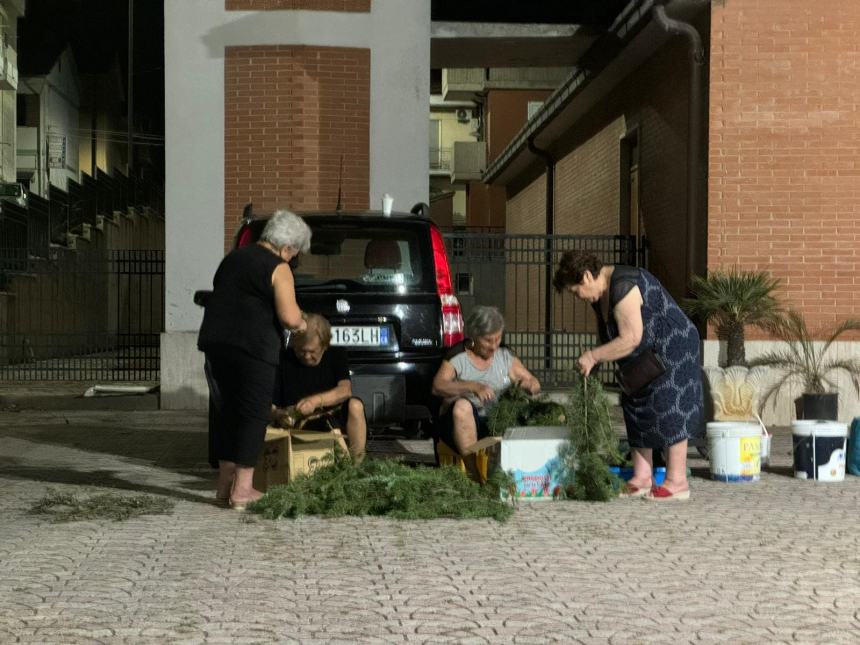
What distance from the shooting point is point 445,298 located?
10.4m

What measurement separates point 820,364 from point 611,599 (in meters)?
10.1

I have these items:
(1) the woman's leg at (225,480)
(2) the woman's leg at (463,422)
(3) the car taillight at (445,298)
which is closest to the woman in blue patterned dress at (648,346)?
(2) the woman's leg at (463,422)

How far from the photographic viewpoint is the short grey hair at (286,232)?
337 inches

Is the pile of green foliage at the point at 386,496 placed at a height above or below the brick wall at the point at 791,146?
below

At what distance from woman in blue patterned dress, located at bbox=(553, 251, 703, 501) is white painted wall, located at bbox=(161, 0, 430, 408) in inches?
367

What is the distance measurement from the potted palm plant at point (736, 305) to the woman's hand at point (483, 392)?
6.51 m

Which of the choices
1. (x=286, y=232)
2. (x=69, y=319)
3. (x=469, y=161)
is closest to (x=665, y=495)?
(x=286, y=232)

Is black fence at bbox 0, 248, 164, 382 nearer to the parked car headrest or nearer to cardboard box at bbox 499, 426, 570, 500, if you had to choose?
the parked car headrest

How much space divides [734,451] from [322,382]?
9.49 ft

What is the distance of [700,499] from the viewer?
928 cm

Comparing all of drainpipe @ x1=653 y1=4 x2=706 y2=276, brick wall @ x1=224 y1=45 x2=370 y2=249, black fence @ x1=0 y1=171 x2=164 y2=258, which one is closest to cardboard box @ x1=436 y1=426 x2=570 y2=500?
drainpipe @ x1=653 y1=4 x2=706 y2=276

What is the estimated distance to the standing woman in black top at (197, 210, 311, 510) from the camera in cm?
851

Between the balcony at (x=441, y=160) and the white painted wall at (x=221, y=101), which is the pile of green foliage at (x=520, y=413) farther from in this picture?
the balcony at (x=441, y=160)

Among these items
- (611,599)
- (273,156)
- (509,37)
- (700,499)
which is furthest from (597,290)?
(509,37)
